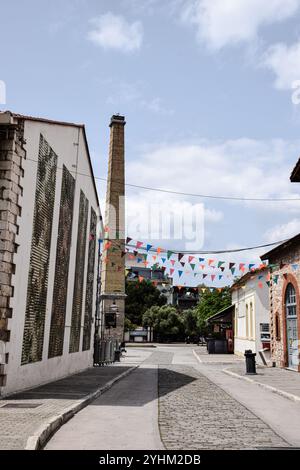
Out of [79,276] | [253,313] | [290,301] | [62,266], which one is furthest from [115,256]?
[62,266]

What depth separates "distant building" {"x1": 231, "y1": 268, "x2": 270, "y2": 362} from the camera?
30.2 meters

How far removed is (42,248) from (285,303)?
12811mm

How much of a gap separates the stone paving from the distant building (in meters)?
15.4

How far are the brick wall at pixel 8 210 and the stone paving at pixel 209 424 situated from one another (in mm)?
4491

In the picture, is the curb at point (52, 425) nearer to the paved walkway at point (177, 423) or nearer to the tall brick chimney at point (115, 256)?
the paved walkway at point (177, 423)

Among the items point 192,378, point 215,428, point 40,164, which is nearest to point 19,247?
point 40,164

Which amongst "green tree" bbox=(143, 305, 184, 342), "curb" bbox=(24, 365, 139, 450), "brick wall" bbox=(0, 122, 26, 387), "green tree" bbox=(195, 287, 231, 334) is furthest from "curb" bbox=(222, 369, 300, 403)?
"green tree" bbox=(143, 305, 184, 342)

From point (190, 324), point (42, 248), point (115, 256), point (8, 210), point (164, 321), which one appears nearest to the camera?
point (8, 210)

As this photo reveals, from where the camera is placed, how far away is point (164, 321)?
70375 millimetres

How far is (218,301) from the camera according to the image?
60688 millimetres

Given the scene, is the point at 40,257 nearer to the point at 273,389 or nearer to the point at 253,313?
the point at 273,389

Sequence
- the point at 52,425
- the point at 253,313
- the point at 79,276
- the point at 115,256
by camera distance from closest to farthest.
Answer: the point at 52,425
the point at 79,276
the point at 253,313
the point at 115,256

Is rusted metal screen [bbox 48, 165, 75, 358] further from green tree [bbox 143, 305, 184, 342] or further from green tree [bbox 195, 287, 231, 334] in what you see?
green tree [bbox 143, 305, 184, 342]

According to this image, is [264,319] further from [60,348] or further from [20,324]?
[20,324]
